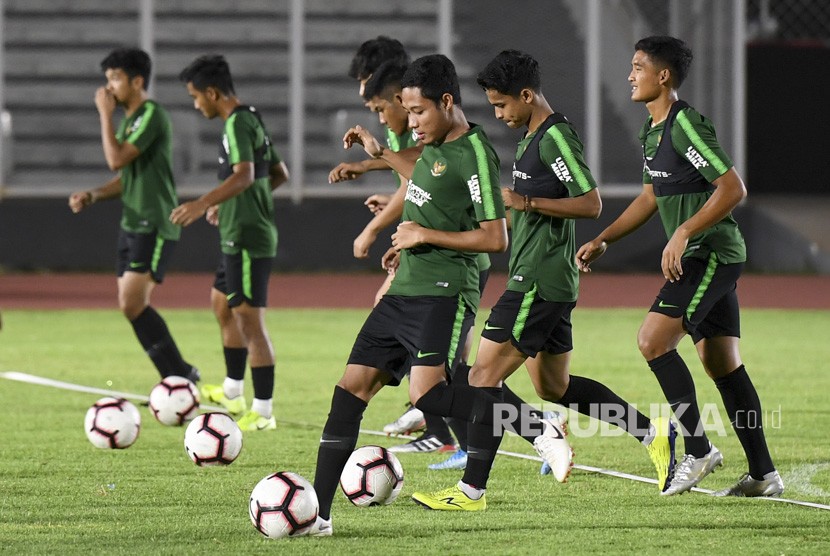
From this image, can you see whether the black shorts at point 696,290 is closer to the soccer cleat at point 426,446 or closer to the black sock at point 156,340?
the soccer cleat at point 426,446

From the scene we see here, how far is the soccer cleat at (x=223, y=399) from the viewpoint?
8.74 meters

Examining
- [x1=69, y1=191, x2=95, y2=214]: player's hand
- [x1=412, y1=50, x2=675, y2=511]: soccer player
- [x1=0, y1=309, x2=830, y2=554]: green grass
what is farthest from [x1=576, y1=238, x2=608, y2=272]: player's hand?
[x1=69, y1=191, x2=95, y2=214]: player's hand

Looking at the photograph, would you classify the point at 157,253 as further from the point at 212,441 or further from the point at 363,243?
the point at 363,243

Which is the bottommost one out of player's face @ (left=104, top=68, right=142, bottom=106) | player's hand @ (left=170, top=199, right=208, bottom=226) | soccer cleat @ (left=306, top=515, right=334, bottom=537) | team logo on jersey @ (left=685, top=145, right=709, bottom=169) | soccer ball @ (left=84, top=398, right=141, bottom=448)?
soccer ball @ (left=84, top=398, right=141, bottom=448)

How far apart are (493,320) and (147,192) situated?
365 cm

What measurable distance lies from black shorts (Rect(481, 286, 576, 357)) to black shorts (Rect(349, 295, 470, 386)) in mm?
512

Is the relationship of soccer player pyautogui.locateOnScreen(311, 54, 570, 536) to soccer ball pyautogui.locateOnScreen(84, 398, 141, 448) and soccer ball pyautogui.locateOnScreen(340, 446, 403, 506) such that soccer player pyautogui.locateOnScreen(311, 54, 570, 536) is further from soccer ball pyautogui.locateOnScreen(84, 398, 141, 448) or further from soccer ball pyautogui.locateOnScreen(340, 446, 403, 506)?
soccer ball pyautogui.locateOnScreen(84, 398, 141, 448)

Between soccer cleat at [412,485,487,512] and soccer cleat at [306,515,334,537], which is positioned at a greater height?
soccer cleat at [306,515,334,537]

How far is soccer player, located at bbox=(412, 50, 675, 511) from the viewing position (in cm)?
591

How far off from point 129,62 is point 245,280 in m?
1.71

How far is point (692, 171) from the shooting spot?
6.15m

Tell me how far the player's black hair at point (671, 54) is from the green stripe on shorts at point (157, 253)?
3.85 m

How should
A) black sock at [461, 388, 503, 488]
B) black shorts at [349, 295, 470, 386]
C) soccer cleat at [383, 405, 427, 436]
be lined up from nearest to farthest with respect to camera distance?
black shorts at [349, 295, 470, 386] → black sock at [461, 388, 503, 488] → soccer cleat at [383, 405, 427, 436]

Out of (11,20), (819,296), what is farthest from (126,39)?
(819,296)
